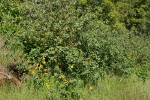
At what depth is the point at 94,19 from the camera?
1013 centimetres

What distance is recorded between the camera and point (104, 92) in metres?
8.00

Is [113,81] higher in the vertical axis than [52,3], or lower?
lower

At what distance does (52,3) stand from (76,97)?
9.32 ft

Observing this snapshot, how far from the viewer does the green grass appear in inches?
267

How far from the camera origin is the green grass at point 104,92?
6771mm

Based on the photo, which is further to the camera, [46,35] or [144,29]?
[144,29]

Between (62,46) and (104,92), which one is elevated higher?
(62,46)

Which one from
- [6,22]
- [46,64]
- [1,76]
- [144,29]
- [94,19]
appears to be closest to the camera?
[1,76]

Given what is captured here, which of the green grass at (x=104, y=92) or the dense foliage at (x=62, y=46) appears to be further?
the dense foliage at (x=62, y=46)

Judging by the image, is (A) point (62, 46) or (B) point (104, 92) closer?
(B) point (104, 92)

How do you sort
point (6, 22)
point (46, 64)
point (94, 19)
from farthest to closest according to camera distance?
point (6, 22) < point (94, 19) < point (46, 64)

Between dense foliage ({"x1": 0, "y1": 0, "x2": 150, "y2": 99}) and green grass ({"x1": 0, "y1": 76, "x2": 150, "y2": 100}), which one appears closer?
green grass ({"x1": 0, "y1": 76, "x2": 150, "y2": 100})

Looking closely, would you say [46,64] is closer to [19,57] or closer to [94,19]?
[19,57]

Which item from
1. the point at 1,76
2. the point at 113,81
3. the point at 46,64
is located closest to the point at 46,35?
the point at 46,64
